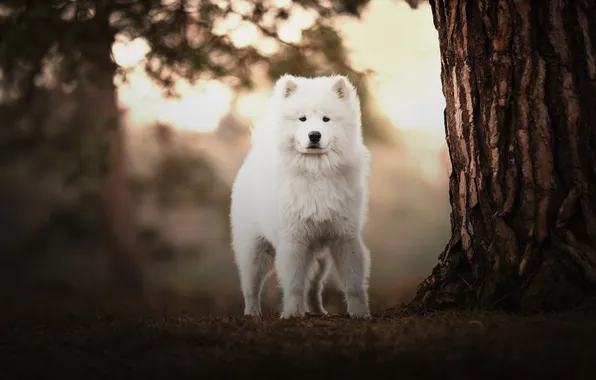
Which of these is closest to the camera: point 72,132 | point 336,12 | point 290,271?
point 290,271

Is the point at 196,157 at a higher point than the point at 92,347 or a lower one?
higher

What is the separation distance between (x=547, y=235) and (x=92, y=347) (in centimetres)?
267

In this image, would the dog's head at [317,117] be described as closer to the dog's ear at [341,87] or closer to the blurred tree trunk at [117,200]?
the dog's ear at [341,87]

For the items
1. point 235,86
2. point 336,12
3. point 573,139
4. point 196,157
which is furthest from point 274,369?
point 196,157

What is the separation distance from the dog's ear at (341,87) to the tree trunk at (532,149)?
112 cm

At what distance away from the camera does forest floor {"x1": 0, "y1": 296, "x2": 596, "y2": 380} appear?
312 centimetres

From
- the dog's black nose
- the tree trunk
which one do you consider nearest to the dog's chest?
the dog's black nose

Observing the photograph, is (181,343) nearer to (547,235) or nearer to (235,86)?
(547,235)

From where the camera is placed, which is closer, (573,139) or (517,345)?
(517,345)

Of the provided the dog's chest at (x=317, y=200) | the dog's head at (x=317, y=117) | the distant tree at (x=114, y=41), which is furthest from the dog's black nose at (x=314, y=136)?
the distant tree at (x=114, y=41)

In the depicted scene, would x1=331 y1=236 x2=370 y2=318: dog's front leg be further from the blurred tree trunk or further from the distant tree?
the blurred tree trunk

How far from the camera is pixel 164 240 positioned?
11.2m

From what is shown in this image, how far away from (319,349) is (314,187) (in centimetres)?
180

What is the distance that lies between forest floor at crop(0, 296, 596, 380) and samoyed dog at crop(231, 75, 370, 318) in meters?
0.78
